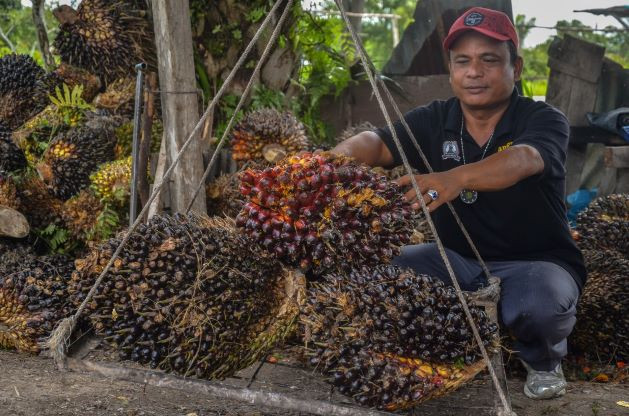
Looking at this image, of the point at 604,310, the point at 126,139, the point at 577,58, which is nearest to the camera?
the point at 604,310

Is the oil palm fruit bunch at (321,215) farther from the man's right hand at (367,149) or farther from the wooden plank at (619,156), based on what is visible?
the wooden plank at (619,156)

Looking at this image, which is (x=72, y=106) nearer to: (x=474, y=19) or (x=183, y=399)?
(x=183, y=399)

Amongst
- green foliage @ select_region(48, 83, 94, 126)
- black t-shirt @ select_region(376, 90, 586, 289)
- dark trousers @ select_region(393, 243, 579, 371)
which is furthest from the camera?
green foliage @ select_region(48, 83, 94, 126)

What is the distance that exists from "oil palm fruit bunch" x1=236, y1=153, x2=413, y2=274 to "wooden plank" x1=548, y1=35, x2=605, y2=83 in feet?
14.8

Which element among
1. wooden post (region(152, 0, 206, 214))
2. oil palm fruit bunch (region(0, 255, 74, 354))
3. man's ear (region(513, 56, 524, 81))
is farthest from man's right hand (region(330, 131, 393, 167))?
oil palm fruit bunch (region(0, 255, 74, 354))

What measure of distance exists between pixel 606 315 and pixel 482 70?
1.47 m

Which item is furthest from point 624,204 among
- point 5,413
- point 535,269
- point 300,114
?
point 5,413

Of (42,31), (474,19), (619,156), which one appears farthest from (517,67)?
(42,31)

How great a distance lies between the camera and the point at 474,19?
324 centimetres

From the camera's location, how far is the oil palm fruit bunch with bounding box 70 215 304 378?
250 centimetres

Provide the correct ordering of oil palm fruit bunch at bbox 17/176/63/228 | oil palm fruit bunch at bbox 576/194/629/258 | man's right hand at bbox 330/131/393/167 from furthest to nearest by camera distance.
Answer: oil palm fruit bunch at bbox 17/176/63/228, oil palm fruit bunch at bbox 576/194/629/258, man's right hand at bbox 330/131/393/167

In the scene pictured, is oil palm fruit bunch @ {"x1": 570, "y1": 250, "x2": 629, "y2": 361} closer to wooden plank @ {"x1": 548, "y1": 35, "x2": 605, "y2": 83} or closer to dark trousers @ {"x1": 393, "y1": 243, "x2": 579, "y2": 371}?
dark trousers @ {"x1": 393, "y1": 243, "x2": 579, "y2": 371}

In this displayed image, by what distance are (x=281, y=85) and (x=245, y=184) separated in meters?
3.24

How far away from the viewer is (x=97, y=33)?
5395 millimetres
